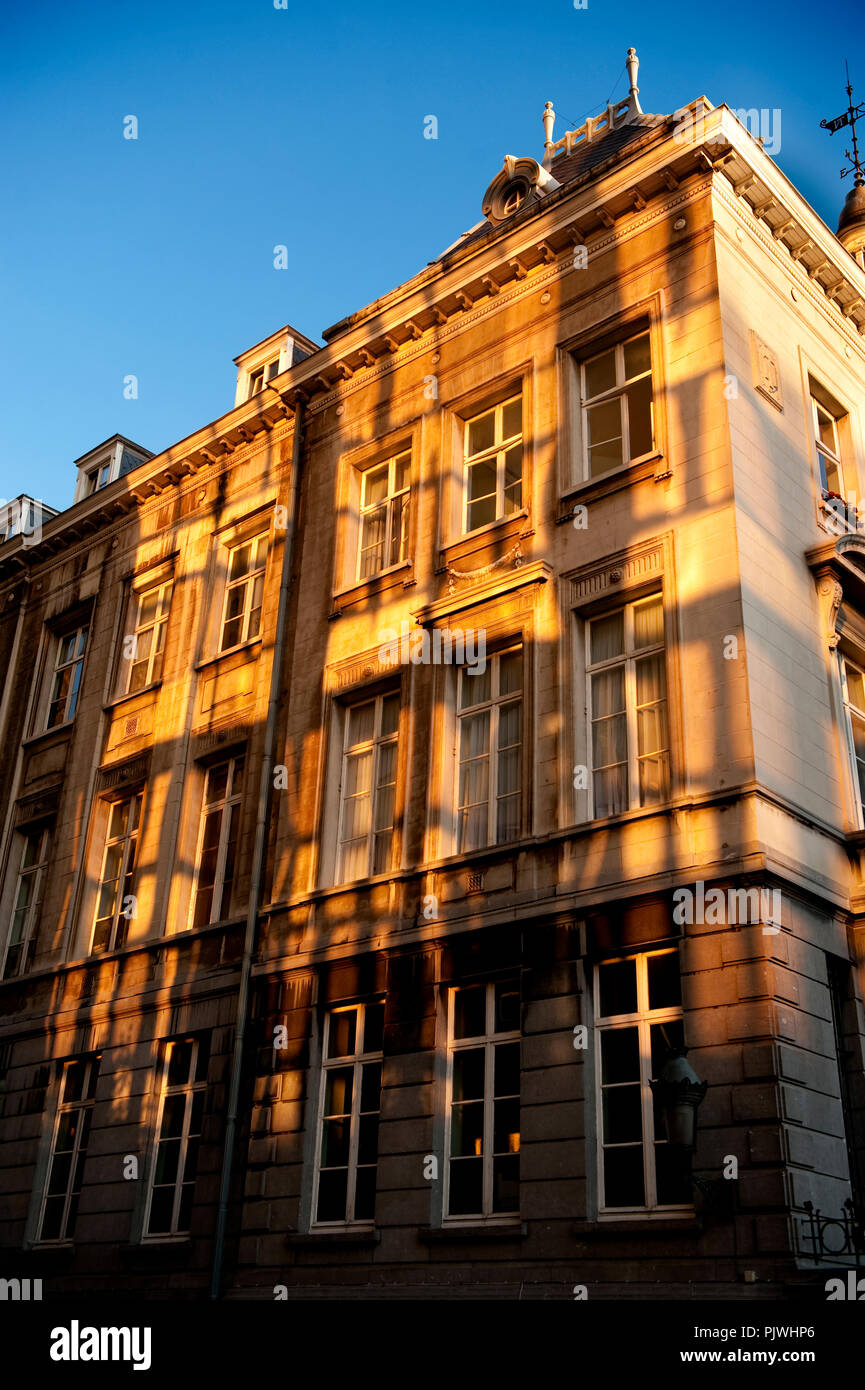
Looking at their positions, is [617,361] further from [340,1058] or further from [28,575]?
[28,575]

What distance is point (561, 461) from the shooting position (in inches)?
675

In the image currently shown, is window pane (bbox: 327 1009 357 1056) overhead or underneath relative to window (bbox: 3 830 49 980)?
underneath

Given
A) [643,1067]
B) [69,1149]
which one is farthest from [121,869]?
[643,1067]

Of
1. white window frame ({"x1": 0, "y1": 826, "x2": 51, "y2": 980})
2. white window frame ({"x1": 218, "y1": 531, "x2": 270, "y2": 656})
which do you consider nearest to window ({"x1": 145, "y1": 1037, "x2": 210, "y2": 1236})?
white window frame ({"x1": 0, "y1": 826, "x2": 51, "y2": 980})

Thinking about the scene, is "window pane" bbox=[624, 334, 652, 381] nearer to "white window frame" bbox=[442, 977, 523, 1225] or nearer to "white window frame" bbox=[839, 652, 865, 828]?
"white window frame" bbox=[839, 652, 865, 828]

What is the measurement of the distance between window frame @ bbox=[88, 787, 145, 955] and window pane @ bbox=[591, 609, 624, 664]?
8881 millimetres

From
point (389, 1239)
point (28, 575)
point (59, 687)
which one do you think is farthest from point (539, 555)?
point (28, 575)

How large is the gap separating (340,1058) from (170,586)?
1045cm

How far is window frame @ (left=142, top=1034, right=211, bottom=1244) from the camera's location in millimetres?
17594

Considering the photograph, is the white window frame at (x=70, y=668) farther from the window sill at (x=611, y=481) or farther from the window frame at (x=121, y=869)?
the window sill at (x=611, y=481)

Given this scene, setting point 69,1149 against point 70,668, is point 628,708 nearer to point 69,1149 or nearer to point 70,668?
point 69,1149

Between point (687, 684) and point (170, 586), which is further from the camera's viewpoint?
point (170, 586)

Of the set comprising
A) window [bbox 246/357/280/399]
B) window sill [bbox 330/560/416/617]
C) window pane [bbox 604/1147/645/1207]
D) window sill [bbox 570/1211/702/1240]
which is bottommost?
window sill [bbox 570/1211/702/1240]

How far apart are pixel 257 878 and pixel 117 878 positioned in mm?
4153
